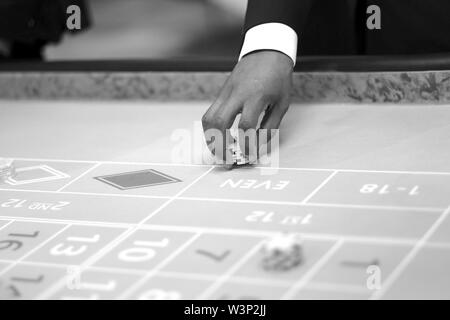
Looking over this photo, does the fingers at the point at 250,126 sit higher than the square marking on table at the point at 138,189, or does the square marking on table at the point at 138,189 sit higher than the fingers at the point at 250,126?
the fingers at the point at 250,126

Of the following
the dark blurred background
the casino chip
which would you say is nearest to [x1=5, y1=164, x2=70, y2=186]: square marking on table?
the casino chip

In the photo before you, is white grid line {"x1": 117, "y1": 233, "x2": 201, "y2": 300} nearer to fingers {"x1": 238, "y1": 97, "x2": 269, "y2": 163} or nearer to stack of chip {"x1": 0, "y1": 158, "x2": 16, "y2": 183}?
fingers {"x1": 238, "y1": 97, "x2": 269, "y2": 163}

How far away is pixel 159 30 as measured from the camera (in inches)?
199

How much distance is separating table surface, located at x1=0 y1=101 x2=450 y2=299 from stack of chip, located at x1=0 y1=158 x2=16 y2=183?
0.06 feet

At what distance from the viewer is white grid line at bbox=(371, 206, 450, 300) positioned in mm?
902

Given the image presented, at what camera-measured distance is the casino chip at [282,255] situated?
98cm

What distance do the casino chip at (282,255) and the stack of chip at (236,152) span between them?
0.42 m

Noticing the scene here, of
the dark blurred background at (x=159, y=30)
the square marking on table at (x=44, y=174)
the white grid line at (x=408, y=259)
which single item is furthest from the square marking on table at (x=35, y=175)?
the dark blurred background at (x=159, y=30)

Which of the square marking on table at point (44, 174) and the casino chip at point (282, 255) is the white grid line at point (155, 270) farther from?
the square marking on table at point (44, 174)

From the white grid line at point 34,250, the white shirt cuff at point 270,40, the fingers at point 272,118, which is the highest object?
the white shirt cuff at point 270,40

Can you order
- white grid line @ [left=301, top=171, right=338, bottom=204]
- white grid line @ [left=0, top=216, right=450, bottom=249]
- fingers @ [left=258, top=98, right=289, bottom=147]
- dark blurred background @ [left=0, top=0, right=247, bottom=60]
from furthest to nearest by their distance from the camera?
1. dark blurred background @ [left=0, top=0, right=247, bottom=60]
2. fingers @ [left=258, top=98, right=289, bottom=147]
3. white grid line @ [left=301, top=171, right=338, bottom=204]
4. white grid line @ [left=0, top=216, right=450, bottom=249]

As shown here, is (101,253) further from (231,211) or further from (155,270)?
(231,211)

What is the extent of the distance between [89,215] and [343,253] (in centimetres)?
43

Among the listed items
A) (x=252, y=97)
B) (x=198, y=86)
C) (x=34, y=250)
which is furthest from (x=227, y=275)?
(x=198, y=86)
